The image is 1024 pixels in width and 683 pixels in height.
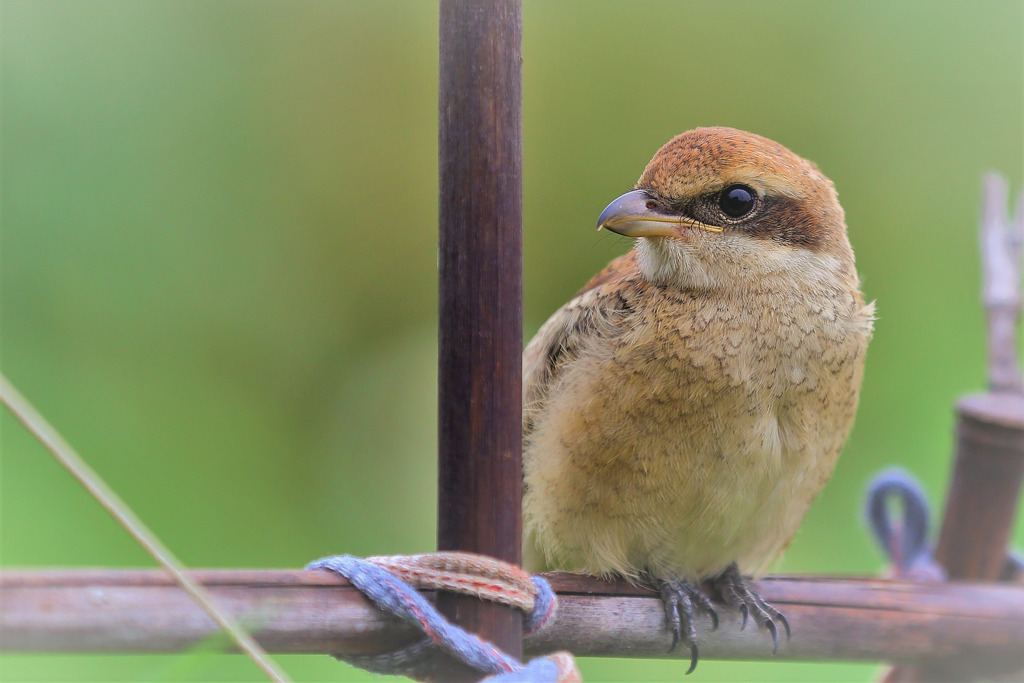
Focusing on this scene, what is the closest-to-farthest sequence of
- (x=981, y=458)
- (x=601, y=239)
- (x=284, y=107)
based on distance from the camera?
(x=601, y=239) → (x=981, y=458) → (x=284, y=107)

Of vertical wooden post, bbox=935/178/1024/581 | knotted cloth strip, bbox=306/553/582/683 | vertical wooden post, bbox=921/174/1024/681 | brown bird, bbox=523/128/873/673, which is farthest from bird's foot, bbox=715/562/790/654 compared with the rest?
knotted cloth strip, bbox=306/553/582/683

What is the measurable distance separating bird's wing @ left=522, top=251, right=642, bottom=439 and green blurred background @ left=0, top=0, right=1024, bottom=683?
0.47 metres

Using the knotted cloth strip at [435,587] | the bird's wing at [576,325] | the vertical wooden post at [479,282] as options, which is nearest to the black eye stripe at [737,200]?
the bird's wing at [576,325]

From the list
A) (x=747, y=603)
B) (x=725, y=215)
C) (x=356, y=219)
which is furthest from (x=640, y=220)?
(x=356, y=219)

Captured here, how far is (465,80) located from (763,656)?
3.69 feet

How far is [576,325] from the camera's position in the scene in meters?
1.72

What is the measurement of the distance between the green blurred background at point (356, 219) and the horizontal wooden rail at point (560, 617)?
2.56 ft

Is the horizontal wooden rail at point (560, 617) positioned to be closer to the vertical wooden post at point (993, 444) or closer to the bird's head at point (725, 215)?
the vertical wooden post at point (993, 444)

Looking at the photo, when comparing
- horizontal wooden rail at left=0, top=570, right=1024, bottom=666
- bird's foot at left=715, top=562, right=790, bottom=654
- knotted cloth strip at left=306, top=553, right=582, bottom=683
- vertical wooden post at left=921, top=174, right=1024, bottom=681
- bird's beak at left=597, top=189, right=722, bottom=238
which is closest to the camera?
horizontal wooden rail at left=0, top=570, right=1024, bottom=666

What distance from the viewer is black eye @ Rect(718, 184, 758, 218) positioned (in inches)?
61.5

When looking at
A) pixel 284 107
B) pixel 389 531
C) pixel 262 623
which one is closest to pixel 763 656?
pixel 262 623

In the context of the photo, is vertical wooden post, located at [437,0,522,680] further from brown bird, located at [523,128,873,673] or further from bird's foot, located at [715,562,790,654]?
bird's foot, located at [715,562,790,654]

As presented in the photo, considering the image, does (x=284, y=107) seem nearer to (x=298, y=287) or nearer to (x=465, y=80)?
(x=298, y=287)

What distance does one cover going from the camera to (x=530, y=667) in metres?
0.98
